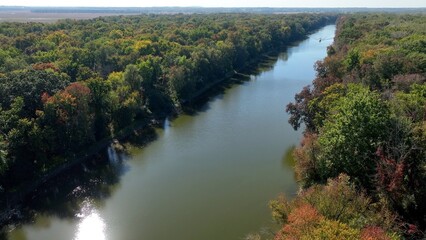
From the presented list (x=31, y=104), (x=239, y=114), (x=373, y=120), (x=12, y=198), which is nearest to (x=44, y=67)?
(x=31, y=104)

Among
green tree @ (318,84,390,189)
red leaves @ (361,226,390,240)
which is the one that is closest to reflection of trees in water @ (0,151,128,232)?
green tree @ (318,84,390,189)

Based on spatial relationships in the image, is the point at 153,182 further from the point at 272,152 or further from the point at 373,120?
the point at 373,120

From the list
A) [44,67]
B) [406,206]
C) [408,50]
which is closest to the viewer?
[406,206]

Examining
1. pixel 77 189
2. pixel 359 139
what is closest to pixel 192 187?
pixel 77 189

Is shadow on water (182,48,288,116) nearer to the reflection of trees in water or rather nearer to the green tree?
the reflection of trees in water

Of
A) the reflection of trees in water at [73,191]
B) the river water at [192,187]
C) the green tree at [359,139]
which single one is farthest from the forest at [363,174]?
the reflection of trees in water at [73,191]
